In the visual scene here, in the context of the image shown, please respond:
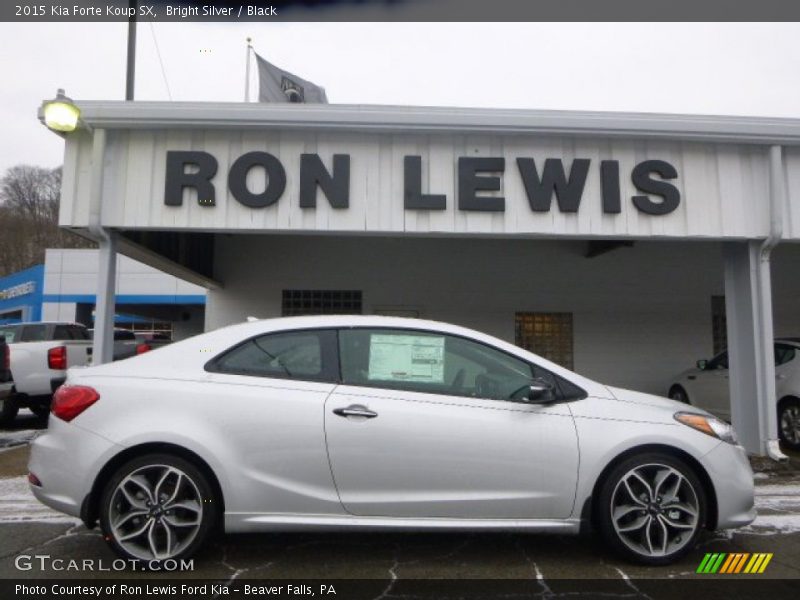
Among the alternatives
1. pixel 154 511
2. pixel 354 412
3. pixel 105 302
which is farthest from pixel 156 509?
pixel 105 302

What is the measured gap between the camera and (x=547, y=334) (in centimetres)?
1142

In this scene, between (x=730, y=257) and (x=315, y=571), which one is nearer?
(x=315, y=571)

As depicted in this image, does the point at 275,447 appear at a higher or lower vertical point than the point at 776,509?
higher

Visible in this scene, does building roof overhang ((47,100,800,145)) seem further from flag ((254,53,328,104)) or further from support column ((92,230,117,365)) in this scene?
flag ((254,53,328,104))

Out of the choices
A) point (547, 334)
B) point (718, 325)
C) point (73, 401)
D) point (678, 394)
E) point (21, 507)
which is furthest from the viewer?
point (718, 325)

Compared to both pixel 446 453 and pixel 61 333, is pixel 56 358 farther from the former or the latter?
pixel 446 453

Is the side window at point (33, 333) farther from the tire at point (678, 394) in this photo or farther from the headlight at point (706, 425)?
the tire at point (678, 394)

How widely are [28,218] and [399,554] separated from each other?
68.4m

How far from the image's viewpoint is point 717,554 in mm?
4055
